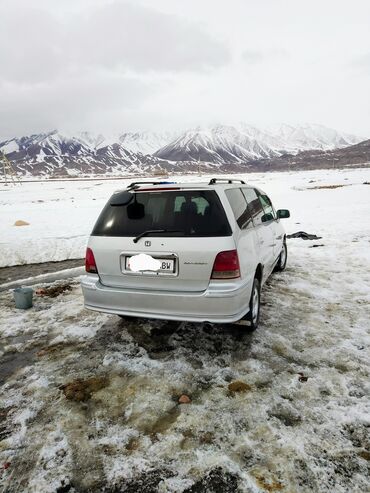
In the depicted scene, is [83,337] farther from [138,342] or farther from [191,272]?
[191,272]

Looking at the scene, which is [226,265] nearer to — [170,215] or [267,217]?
[170,215]

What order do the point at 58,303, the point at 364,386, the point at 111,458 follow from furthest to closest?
the point at 58,303, the point at 364,386, the point at 111,458

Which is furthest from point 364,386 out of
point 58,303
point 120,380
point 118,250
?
point 58,303

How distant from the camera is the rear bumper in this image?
3658 mm

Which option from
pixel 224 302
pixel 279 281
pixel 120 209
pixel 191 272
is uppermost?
pixel 120 209

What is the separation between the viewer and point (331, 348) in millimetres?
4117

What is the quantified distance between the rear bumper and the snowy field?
1.86 feet

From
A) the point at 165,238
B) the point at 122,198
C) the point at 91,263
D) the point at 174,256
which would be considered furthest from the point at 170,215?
the point at 91,263

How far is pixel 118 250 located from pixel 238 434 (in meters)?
2.22

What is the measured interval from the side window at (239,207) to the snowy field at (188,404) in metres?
1.48

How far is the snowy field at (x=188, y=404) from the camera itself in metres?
2.46

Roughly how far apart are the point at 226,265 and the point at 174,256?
57cm

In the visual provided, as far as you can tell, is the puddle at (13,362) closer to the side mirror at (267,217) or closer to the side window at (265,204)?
the side mirror at (267,217)

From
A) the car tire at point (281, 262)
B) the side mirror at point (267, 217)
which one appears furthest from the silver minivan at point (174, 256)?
the car tire at point (281, 262)
